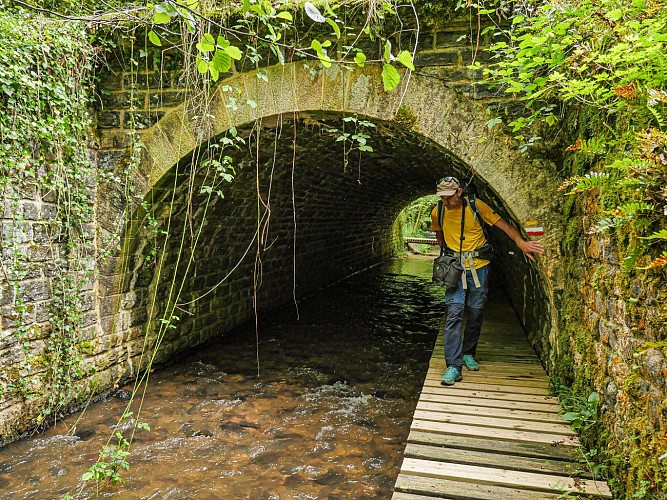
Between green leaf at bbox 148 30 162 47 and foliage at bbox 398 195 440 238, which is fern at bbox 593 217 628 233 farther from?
foliage at bbox 398 195 440 238

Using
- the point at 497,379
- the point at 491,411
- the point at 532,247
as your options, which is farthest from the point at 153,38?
the point at 497,379

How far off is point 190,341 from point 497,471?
4189 mm

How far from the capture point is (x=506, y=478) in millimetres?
2430

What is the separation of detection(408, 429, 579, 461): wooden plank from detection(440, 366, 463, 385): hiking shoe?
825 millimetres

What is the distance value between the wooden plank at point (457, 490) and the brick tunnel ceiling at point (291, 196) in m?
2.38

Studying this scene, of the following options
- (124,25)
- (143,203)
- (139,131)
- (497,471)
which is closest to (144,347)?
(143,203)

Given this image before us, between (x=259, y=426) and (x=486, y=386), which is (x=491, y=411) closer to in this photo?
(x=486, y=386)

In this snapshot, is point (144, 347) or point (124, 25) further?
point (144, 347)

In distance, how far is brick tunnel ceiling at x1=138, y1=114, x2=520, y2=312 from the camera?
14.8ft

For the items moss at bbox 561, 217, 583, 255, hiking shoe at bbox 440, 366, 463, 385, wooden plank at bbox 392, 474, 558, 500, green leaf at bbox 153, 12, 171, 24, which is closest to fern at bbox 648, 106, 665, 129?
moss at bbox 561, 217, 583, 255

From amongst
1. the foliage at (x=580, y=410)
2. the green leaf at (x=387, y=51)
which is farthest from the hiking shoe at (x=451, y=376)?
the green leaf at (x=387, y=51)

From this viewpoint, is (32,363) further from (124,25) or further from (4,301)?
(124,25)

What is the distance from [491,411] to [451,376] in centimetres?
54

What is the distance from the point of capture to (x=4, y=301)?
342 cm
